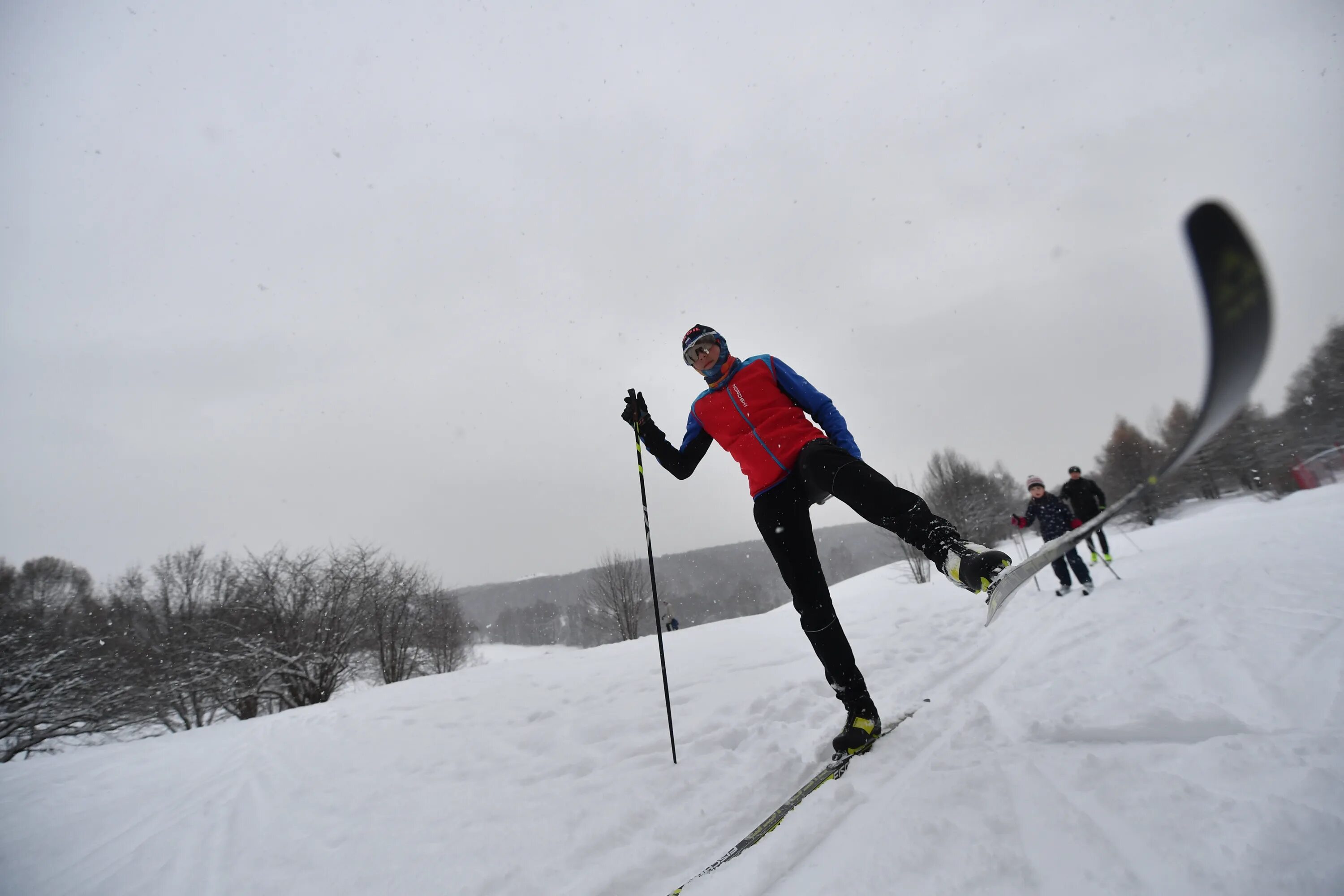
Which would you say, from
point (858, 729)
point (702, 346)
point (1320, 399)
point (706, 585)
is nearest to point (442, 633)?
point (702, 346)

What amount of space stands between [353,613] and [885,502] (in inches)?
1193

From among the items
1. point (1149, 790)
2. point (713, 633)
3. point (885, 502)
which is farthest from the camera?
point (713, 633)

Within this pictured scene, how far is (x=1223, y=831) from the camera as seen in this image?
4.11ft

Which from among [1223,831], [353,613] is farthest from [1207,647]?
[353,613]

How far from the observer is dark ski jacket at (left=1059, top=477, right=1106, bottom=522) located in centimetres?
877

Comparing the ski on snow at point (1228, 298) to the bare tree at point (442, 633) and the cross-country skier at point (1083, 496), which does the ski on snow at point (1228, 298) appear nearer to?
the cross-country skier at point (1083, 496)

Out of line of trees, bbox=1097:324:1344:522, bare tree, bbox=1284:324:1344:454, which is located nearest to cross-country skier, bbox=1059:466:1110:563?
line of trees, bbox=1097:324:1344:522

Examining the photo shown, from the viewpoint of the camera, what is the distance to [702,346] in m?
2.98

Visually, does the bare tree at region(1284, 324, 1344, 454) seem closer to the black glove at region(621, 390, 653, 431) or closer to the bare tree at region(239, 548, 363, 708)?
the black glove at region(621, 390, 653, 431)

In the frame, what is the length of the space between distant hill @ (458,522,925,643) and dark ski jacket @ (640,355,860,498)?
53318mm

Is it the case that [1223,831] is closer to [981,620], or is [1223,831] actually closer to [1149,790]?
[1149,790]

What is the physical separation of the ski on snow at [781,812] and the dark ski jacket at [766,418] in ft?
4.45

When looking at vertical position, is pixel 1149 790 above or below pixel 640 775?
above

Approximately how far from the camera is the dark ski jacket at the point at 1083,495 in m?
8.77
